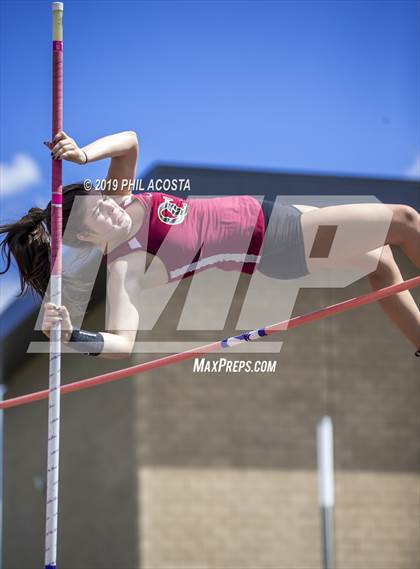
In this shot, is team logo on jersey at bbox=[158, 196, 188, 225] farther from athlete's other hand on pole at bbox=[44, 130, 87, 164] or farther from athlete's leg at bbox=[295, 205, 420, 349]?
athlete's leg at bbox=[295, 205, 420, 349]

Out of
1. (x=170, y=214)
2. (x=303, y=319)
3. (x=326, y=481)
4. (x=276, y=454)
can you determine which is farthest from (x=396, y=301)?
(x=276, y=454)

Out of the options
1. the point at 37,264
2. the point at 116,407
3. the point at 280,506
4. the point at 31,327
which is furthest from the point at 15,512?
the point at 37,264

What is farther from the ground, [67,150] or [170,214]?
[67,150]

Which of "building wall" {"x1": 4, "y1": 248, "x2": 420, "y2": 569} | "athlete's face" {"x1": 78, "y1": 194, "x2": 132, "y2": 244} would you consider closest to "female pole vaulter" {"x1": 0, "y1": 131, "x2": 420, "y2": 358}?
"athlete's face" {"x1": 78, "y1": 194, "x2": 132, "y2": 244}

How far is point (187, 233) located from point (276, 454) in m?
6.15

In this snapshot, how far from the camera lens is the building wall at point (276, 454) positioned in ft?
36.0

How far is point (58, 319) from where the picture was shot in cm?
512

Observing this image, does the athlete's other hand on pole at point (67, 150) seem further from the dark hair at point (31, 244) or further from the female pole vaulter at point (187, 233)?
the dark hair at point (31, 244)

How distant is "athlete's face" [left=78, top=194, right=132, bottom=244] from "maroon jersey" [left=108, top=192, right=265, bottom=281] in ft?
0.23

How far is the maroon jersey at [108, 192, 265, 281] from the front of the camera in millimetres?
5316

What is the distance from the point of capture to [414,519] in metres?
11.2

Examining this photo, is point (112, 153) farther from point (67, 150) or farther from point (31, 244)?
point (31, 244)

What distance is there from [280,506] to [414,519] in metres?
1.49

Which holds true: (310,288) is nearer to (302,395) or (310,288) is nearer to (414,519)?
(302,395)
